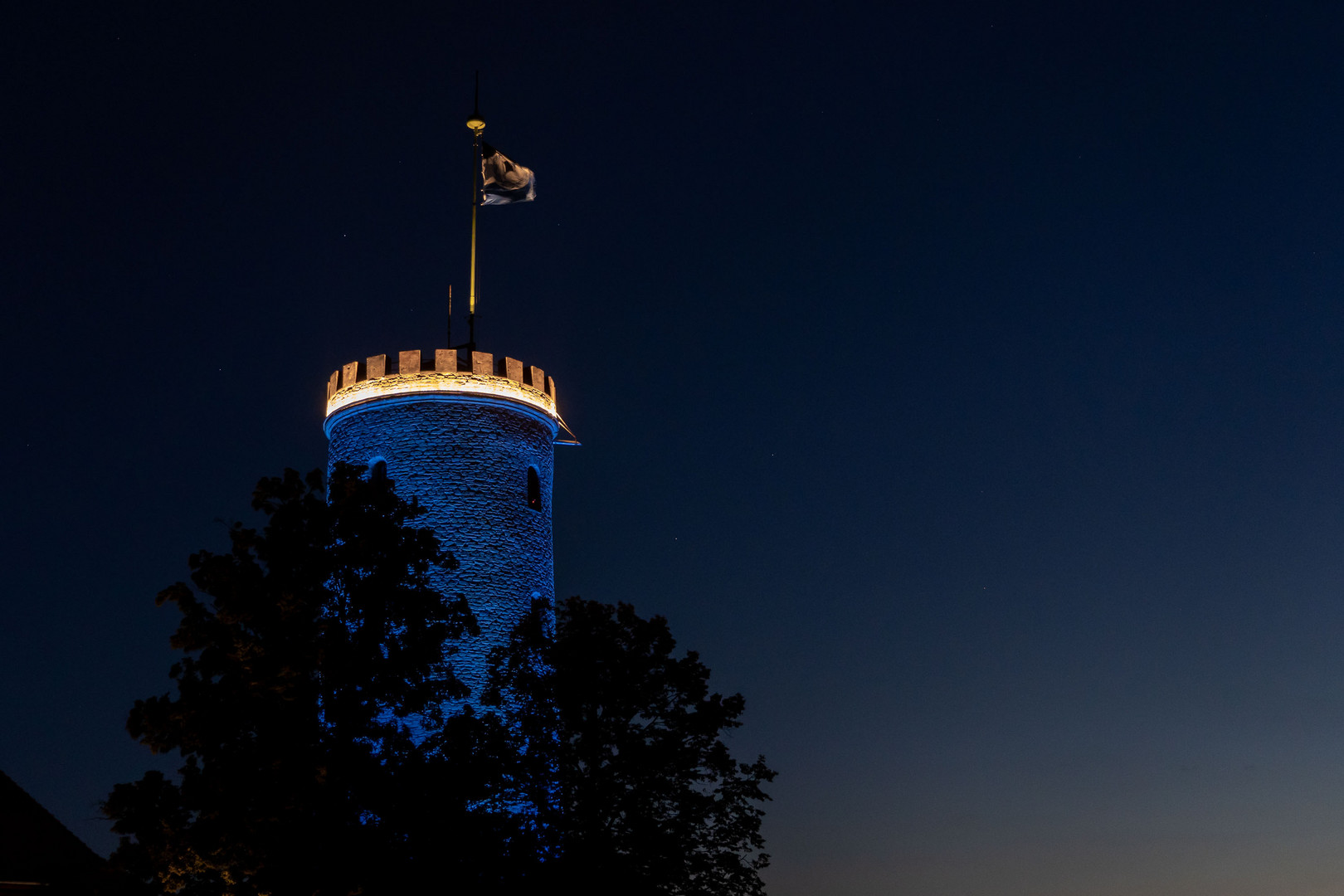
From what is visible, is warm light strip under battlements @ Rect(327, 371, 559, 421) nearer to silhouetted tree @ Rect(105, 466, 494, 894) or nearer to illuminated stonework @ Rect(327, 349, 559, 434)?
illuminated stonework @ Rect(327, 349, 559, 434)

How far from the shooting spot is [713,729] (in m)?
28.9

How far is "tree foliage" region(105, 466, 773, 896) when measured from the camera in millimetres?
23703

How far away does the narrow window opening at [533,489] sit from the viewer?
35.1m

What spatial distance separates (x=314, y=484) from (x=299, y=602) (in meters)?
2.68

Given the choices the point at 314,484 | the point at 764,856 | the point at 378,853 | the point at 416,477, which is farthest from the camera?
the point at 416,477

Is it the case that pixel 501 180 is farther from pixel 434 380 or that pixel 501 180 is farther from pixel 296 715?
pixel 296 715

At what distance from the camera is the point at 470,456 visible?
33875 millimetres

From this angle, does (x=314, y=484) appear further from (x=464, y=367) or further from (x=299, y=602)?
(x=464, y=367)

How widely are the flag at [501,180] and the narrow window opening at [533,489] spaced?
8518mm

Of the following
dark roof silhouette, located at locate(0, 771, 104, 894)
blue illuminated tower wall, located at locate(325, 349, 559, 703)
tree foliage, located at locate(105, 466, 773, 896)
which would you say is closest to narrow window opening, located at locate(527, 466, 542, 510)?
blue illuminated tower wall, located at locate(325, 349, 559, 703)

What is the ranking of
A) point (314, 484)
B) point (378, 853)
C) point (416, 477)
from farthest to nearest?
1. point (416, 477)
2. point (314, 484)
3. point (378, 853)

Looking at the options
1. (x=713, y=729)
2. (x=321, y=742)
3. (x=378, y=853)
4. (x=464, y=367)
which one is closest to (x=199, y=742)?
(x=321, y=742)

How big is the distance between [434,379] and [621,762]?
1123 cm

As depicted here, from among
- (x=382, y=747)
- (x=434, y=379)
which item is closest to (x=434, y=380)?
(x=434, y=379)
